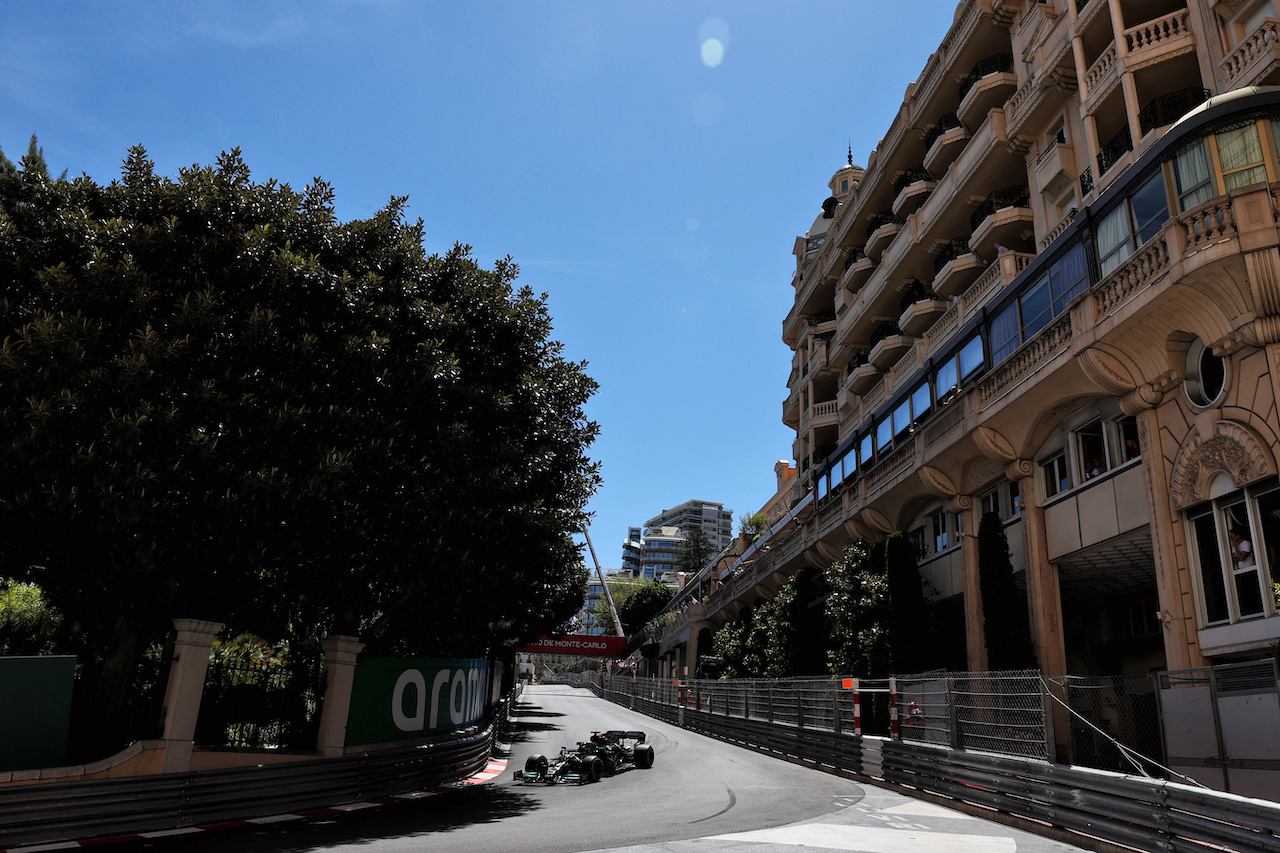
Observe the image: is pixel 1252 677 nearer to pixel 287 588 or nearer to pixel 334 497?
pixel 334 497

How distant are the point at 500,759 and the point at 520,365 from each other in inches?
495

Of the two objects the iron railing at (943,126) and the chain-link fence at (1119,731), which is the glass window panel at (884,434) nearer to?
the chain-link fence at (1119,731)

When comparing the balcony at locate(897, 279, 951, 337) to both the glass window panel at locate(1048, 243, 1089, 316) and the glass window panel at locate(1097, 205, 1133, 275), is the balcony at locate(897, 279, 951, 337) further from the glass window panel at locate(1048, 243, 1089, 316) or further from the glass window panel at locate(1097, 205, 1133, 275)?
the glass window panel at locate(1097, 205, 1133, 275)

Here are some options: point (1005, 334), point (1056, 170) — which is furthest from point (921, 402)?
A: point (1056, 170)

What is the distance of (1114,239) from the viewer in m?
15.8

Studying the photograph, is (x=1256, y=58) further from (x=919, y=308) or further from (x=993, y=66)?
(x=919, y=308)

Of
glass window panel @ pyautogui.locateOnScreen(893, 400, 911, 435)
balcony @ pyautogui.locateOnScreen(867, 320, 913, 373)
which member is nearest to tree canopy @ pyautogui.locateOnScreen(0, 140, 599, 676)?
glass window panel @ pyautogui.locateOnScreen(893, 400, 911, 435)

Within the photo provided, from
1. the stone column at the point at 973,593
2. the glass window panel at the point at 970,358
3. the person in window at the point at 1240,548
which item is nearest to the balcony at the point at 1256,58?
the glass window panel at the point at 970,358

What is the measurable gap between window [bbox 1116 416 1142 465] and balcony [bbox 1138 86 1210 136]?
7.38m

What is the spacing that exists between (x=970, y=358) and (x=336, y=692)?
1794cm

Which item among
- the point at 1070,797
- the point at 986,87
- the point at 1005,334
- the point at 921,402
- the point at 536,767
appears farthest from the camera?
the point at 986,87

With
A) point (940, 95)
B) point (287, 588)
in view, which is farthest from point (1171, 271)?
point (940, 95)

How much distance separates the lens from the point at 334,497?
1266 centimetres

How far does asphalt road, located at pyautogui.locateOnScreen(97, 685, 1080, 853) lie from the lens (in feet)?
33.1
